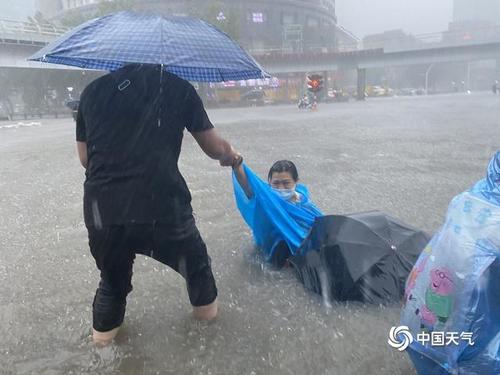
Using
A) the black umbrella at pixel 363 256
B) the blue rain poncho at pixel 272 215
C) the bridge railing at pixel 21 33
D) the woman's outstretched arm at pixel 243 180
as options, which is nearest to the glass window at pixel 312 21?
the bridge railing at pixel 21 33

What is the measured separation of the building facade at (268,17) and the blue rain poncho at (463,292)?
46.9 metres

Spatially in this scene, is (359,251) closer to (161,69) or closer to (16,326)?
(161,69)

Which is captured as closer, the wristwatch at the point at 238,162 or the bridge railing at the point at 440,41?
the wristwatch at the point at 238,162

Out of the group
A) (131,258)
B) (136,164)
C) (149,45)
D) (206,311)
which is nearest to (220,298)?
(206,311)

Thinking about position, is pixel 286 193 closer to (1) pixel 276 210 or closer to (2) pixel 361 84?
(1) pixel 276 210

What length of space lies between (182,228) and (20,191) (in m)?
5.69

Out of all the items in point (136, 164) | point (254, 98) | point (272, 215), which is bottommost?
point (254, 98)

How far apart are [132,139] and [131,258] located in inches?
25.7

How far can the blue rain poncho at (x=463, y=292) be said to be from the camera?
5.57 ft

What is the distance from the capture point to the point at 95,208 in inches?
88.4

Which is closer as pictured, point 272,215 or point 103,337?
point 103,337

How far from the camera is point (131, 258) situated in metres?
2.39

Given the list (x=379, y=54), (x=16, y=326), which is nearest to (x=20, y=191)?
(x=16, y=326)

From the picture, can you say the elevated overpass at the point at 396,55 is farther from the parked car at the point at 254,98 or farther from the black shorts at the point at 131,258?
the black shorts at the point at 131,258
